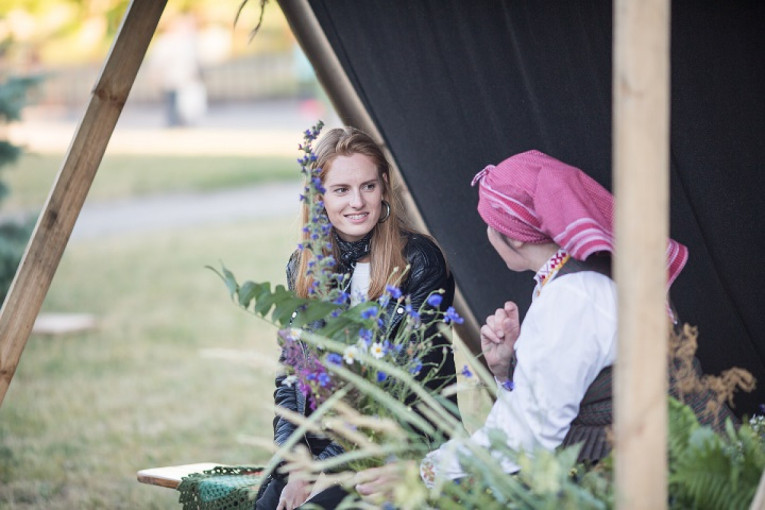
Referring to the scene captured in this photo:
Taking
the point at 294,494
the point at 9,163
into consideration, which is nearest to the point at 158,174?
the point at 9,163

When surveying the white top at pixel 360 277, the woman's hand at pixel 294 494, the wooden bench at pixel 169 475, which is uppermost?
the white top at pixel 360 277

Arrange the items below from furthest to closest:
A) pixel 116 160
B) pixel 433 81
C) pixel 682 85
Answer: pixel 116 160 → pixel 433 81 → pixel 682 85

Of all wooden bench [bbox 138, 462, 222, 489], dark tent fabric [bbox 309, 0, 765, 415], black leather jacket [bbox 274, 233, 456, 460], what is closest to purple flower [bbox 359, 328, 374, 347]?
black leather jacket [bbox 274, 233, 456, 460]

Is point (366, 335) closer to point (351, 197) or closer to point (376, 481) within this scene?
point (376, 481)

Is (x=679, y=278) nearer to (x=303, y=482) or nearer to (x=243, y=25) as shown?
(x=303, y=482)

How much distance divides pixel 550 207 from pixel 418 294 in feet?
2.68

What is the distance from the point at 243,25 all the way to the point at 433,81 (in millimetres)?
16800

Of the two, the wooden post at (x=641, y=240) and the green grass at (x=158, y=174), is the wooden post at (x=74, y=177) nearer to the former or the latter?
the wooden post at (x=641, y=240)

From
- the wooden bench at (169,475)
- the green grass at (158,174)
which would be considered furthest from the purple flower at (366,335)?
the green grass at (158,174)

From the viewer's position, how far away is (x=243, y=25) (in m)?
19.8

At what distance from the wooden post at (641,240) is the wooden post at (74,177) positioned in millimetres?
1781

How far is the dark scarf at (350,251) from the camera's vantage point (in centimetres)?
327

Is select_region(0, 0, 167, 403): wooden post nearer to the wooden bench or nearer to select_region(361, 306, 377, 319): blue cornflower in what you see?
the wooden bench

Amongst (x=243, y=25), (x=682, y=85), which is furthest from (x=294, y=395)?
(x=243, y=25)
